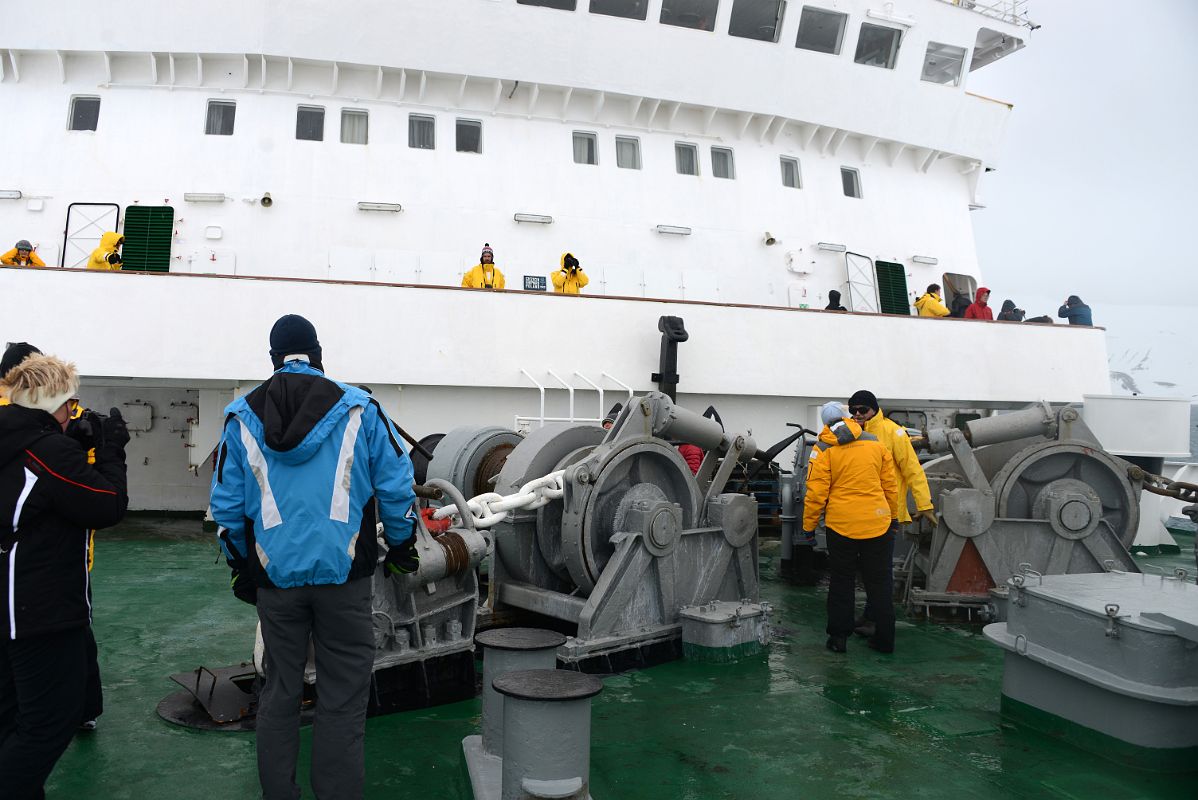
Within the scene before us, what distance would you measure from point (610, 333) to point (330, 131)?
4.02m

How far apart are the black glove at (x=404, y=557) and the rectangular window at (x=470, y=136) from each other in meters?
8.42

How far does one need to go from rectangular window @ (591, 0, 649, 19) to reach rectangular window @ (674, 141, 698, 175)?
166cm

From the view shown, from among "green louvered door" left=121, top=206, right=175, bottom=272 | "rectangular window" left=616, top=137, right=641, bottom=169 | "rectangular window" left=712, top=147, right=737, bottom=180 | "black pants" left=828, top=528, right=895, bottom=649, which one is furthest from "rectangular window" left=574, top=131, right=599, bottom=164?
"black pants" left=828, top=528, right=895, bottom=649

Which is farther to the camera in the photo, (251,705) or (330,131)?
(330,131)

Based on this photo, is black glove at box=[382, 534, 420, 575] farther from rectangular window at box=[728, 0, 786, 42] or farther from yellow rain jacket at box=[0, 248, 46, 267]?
rectangular window at box=[728, 0, 786, 42]

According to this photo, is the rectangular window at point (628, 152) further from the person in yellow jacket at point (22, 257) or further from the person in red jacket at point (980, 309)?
the person in yellow jacket at point (22, 257)

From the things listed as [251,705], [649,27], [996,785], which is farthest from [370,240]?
[996,785]

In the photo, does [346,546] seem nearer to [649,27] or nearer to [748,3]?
[649,27]

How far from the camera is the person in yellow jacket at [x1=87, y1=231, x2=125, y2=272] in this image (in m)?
8.98

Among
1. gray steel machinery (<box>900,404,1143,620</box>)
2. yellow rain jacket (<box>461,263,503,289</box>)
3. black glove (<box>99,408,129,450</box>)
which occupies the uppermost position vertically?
yellow rain jacket (<box>461,263,503,289</box>)

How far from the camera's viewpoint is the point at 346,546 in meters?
2.80

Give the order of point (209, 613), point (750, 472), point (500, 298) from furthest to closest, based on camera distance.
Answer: point (500, 298)
point (750, 472)
point (209, 613)

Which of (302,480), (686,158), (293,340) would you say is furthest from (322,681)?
(686,158)

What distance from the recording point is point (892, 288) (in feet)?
40.3
